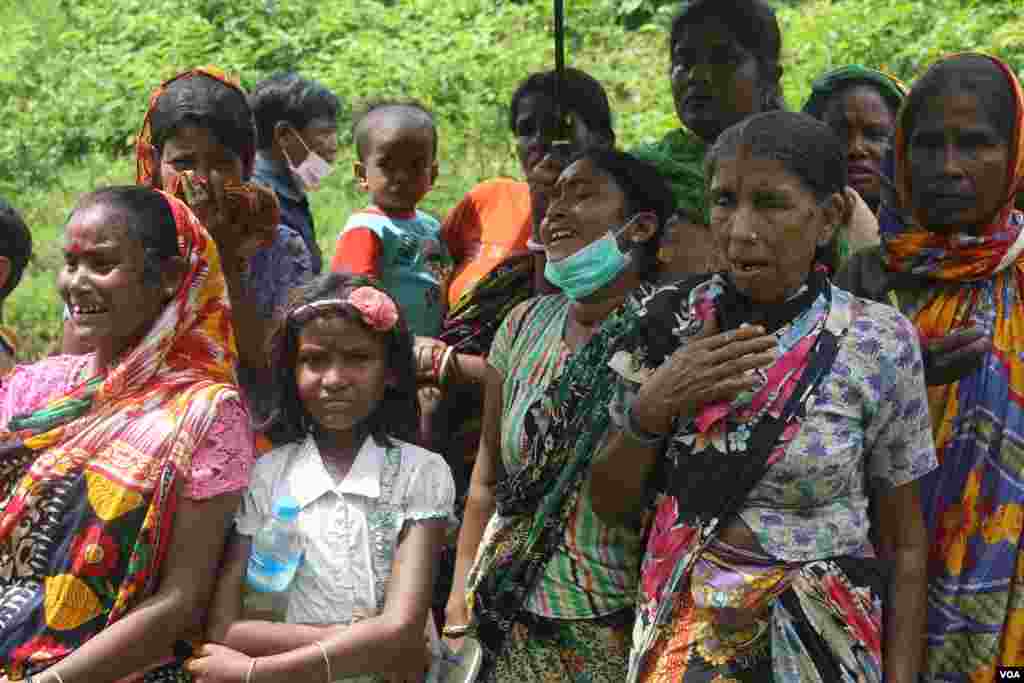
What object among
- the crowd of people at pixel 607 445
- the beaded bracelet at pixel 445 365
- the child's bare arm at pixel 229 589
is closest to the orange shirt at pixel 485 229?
the beaded bracelet at pixel 445 365

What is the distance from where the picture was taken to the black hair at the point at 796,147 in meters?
2.72

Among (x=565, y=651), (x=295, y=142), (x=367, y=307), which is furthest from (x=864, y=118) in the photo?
(x=295, y=142)

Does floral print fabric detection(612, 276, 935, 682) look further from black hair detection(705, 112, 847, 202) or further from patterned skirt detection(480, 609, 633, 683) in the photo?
patterned skirt detection(480, 609, 633, 683)

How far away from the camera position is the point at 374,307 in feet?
10.8

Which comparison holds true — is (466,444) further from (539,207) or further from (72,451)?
(72,451)

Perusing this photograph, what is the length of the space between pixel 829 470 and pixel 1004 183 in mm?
899

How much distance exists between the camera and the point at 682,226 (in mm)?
3590

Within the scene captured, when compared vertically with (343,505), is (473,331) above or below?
above

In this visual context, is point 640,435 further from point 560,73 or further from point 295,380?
point 560,73

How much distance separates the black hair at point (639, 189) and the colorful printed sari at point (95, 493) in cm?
113

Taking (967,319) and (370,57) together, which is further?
(370,57)

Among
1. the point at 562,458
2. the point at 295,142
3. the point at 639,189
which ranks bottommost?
the point at 562,458

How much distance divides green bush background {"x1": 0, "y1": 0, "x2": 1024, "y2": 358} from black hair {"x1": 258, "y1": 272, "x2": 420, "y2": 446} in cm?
581

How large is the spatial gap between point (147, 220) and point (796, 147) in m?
1.59
